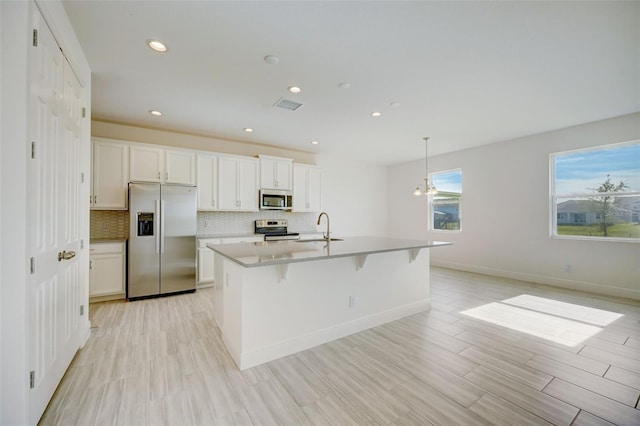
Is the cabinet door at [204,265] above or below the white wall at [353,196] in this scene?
below

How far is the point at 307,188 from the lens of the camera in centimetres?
589

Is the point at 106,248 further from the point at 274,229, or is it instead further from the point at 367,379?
the point at 367,379

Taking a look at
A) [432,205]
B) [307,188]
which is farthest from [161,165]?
[432,205]

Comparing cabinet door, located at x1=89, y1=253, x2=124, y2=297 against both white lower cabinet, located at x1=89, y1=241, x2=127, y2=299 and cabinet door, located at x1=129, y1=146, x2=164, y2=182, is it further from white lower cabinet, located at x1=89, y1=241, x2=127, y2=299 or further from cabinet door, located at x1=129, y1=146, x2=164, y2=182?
cabinet door, located at x1=129, y1=146, x2=164, y2=182

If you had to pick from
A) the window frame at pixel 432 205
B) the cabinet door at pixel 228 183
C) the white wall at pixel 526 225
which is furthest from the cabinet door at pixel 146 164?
the white wall at pixel 526 225

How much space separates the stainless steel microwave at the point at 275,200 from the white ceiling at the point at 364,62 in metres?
1.43

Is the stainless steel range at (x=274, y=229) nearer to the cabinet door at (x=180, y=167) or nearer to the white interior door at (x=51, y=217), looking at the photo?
the cabinet door at (x=180, y=167)

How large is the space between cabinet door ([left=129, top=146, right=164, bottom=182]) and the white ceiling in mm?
504

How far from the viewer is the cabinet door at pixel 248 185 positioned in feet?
16.4

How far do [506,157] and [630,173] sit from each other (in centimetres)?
167

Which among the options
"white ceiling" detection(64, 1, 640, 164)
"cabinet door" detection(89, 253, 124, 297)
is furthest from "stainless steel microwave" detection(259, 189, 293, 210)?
"cabinet door" detection(89, 253, 124, 297)

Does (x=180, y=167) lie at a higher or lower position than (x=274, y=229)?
higher

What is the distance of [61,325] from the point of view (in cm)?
192

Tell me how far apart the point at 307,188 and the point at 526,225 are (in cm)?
441
